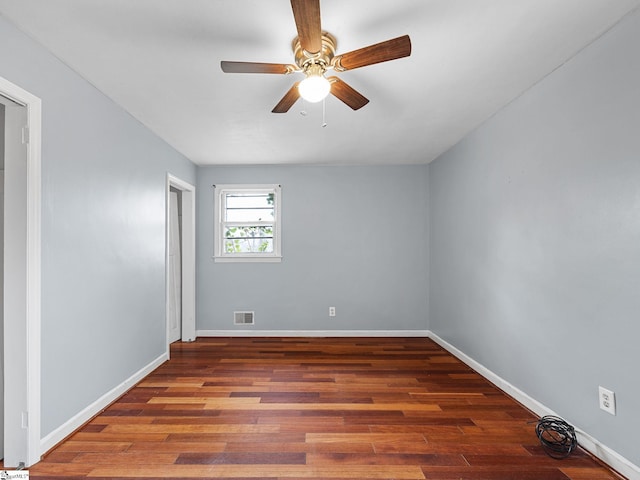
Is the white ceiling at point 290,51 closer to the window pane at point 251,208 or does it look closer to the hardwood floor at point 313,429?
the window pane at point 251,208

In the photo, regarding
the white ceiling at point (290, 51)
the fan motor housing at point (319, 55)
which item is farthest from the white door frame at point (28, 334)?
the fan motor housing at point (319, 55)

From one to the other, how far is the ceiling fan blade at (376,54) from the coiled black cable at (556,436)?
2.33 m

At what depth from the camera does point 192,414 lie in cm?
255

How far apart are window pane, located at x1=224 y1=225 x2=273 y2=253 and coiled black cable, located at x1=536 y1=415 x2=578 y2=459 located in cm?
352

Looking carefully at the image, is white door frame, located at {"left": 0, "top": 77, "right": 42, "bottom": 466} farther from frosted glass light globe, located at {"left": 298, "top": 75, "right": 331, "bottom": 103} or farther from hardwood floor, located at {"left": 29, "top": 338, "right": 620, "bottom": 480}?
frosted glass light globe, located at {"left": 298, "top": 75, "right": 331, "bottom": 103}

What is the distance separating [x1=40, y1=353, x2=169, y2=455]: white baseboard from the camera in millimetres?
2082

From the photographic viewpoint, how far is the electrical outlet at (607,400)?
1.88m

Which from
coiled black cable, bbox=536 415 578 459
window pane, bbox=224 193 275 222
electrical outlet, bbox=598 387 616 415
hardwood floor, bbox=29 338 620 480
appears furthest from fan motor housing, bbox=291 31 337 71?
window pane, bbox=224 193 275 222

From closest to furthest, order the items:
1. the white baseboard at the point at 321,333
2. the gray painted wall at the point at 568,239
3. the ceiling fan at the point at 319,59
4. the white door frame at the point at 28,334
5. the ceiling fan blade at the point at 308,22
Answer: the ceiling fan blade at the point at 308,22 → the ceiling fan at the point at 319,59 → the gray painted wall at the point at 568,239 → the white door frame at the point at 28,334 → the white baseboard at the point at 321,333

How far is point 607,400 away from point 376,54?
2.21 m

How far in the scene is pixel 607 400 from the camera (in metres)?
1.92

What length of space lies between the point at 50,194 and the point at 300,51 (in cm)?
168

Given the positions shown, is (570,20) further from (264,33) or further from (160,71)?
(160,71)

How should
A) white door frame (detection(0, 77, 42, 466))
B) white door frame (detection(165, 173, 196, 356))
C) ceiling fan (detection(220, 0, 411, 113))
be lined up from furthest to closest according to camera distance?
white door frame (detection(165, 173, 196, 356))
white door frame (detection(0, 77, 42, 466))
ceiling fan (detection(220, 0, 411, 113))
